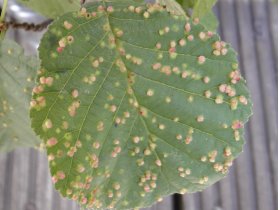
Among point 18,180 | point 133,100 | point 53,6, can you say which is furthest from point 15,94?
point 18,180

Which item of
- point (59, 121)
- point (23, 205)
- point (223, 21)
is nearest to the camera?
point (59, 121)

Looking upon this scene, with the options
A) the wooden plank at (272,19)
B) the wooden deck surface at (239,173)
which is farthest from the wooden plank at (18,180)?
the wooden plank at (272,19)

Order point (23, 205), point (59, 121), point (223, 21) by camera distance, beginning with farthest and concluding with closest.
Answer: point (223, 21) → point (23, 205) → point (59, 121)

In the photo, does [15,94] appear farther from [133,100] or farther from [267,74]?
[267,74]

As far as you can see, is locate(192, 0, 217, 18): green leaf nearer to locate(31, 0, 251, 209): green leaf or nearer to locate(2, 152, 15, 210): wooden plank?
locate(31, 0, 251, 209): green leaf

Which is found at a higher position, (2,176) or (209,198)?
(2,176)

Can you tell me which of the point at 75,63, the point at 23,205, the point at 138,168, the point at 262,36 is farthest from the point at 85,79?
the point at 262,36

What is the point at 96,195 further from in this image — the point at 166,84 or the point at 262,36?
the point at 262,36

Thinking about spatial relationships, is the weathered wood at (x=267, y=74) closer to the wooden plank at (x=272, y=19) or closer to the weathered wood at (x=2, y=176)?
the wooden plank at (x=272, y=19)
